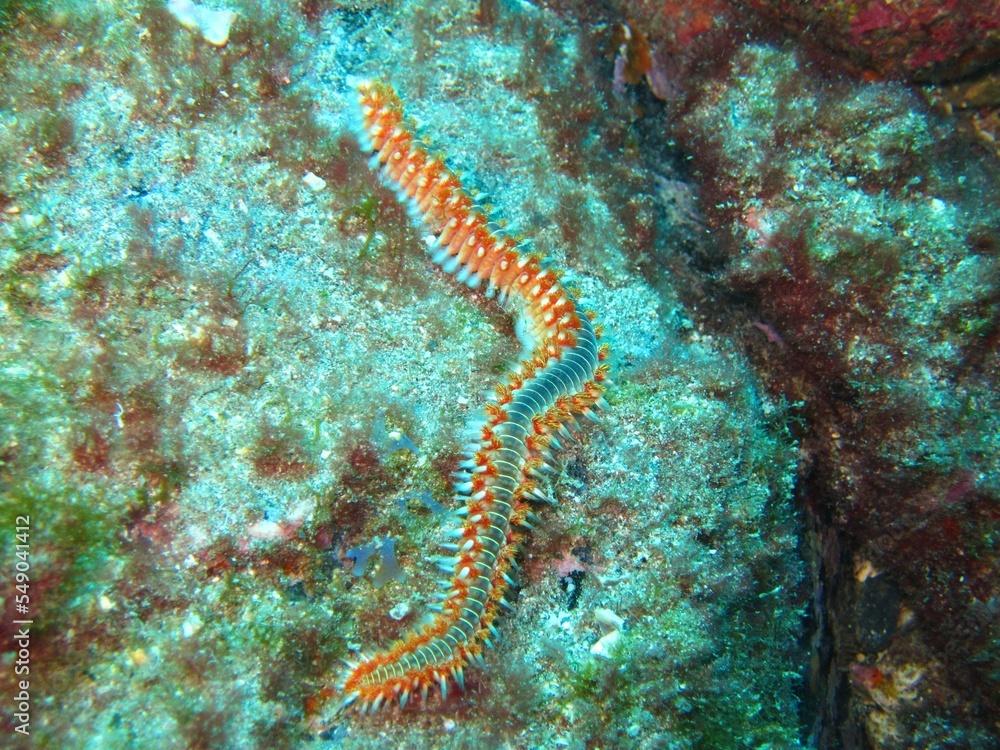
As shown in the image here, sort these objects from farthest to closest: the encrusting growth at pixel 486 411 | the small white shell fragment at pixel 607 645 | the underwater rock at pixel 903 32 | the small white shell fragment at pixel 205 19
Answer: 1. the underwater rock at pixel 903 32
2. the small white shell fragment at pixel 205 19
3. the small white shell fragment at pixel 607 645
4. the encrusting growth at pixel 486 411

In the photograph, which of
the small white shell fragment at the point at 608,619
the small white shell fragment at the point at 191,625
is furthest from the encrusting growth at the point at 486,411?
the small white shell fragment at the point at 191,625

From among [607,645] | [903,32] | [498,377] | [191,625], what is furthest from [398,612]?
[903,32]

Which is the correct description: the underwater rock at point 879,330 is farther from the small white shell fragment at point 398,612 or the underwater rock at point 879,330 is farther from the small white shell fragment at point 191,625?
the small white shell fragment at point 191,625

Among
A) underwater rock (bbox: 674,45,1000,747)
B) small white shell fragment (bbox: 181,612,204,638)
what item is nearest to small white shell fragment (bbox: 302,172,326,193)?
small white shell fragment (bbox: 181,612,204,638)

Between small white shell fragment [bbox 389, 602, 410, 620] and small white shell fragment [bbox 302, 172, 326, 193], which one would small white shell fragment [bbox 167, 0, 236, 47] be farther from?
small white shell fragment [bbox 389, 602, 410, 620]

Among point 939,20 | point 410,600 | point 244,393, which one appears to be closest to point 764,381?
point 939,20

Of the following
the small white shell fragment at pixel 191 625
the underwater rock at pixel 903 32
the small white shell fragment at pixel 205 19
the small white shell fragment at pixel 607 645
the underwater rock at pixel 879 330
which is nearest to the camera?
the small white shell fragment at pixel 191 625
